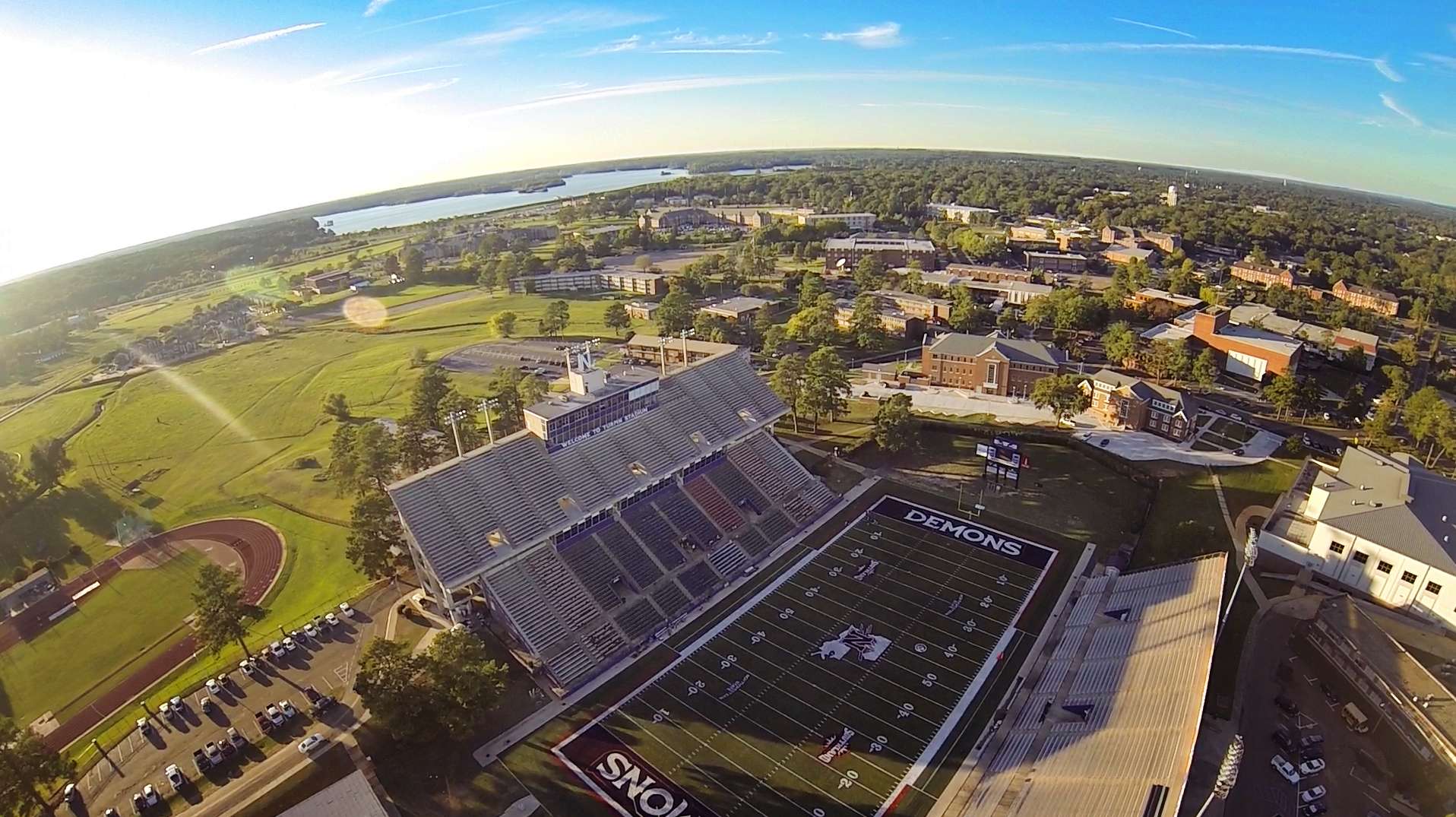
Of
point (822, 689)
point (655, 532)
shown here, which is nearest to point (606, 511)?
point (655, 532)

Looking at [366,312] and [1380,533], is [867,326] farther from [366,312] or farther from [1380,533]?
[366,312]

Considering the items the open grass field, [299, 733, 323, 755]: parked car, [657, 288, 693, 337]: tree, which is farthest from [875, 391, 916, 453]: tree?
[657, 288, 693, 337]: tree

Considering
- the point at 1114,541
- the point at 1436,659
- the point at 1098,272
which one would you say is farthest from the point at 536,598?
the point at 1098,272

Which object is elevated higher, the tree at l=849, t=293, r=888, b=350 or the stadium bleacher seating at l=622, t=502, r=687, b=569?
the tree at l=849, t=293, r=888, b=350

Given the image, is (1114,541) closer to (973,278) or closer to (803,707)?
(803,707)

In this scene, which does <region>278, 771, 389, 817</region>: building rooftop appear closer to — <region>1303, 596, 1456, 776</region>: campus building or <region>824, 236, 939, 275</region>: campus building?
<region>1303, 596, 1456, 776</region>: campus building

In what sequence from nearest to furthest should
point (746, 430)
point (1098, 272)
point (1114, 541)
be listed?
point (1114, 541)
point (746, 430)
point (1098, 272)
